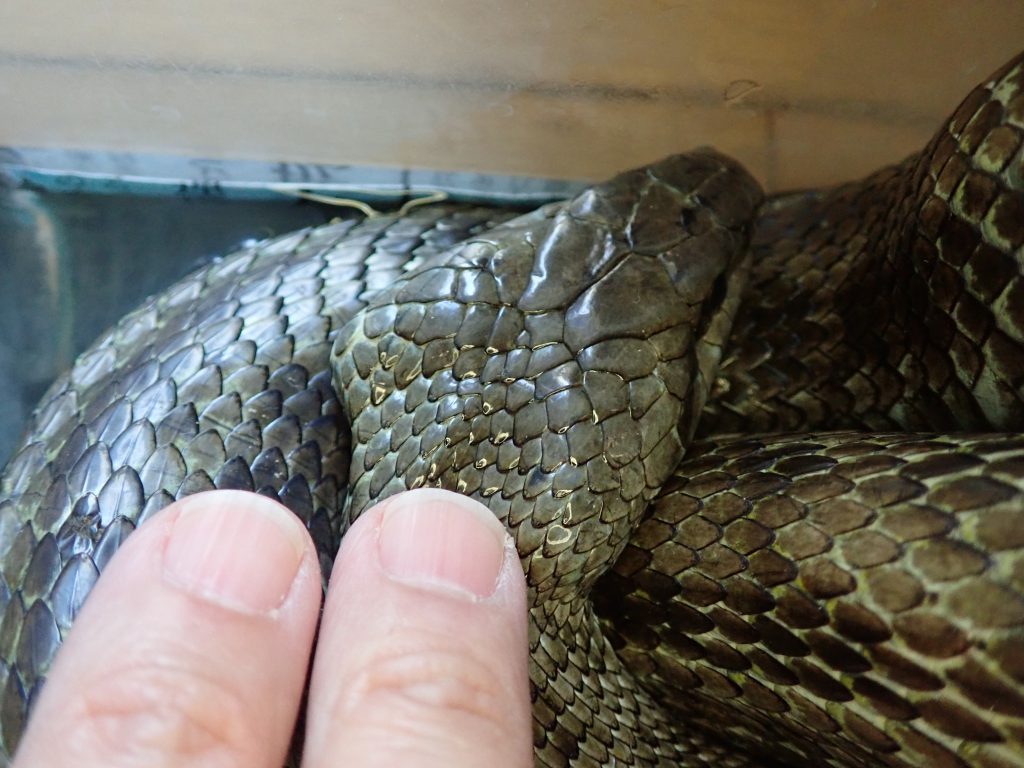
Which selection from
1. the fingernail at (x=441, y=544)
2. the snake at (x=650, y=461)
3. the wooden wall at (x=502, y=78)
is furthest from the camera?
the wooden wall at (x=502, y=78)

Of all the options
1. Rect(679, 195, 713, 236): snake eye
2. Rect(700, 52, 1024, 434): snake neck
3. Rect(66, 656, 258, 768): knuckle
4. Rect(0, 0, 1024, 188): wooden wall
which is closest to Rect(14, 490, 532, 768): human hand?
Rect(66, 656, 258, 768): knuckle

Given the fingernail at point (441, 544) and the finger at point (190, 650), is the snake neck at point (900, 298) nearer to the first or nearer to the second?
the fingernail at point (441, 544)

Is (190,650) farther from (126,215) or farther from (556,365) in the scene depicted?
(126,215)

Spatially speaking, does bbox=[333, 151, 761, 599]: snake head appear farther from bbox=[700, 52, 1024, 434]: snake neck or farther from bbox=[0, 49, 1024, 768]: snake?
bbox=[700, 52, 1024, 434]: snake neck

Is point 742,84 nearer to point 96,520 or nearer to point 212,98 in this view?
point 212,98

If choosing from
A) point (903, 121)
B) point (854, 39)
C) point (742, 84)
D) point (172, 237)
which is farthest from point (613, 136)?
point (172, 237)

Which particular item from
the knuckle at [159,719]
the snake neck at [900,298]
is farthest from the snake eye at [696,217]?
the knuckle at [159,719]
